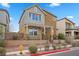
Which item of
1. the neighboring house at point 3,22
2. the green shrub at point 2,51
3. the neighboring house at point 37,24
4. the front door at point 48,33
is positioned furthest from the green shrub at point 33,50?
the neighboring house at point 3,22

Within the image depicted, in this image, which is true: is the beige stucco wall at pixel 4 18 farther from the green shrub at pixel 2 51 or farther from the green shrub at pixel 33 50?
the green shrub at pixel 33 50

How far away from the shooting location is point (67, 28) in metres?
10.6

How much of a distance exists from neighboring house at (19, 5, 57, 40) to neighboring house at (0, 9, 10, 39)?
1.12 feet

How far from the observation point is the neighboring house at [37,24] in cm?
1048

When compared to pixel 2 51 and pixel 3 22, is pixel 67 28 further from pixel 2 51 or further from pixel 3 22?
pixel 2 51

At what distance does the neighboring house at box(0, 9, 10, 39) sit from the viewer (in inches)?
407

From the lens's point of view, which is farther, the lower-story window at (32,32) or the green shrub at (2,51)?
the lower-story window at (32,32)

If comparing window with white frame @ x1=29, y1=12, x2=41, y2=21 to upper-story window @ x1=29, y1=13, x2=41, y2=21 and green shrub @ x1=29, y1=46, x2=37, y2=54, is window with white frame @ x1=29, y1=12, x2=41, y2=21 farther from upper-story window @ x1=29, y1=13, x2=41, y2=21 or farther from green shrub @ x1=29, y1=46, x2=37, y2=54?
green shrub @ x1=29, y1=46, x2=37, y2=54

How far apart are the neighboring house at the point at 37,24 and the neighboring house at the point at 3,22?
0.34 metres

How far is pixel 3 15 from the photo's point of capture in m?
10.4

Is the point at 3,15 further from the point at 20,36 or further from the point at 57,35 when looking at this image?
the point at 57,35

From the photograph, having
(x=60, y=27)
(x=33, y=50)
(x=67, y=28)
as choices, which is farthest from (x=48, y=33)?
(x=33, y=50)

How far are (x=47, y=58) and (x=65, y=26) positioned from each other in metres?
1.04

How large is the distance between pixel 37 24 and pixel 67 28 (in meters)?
0.76
